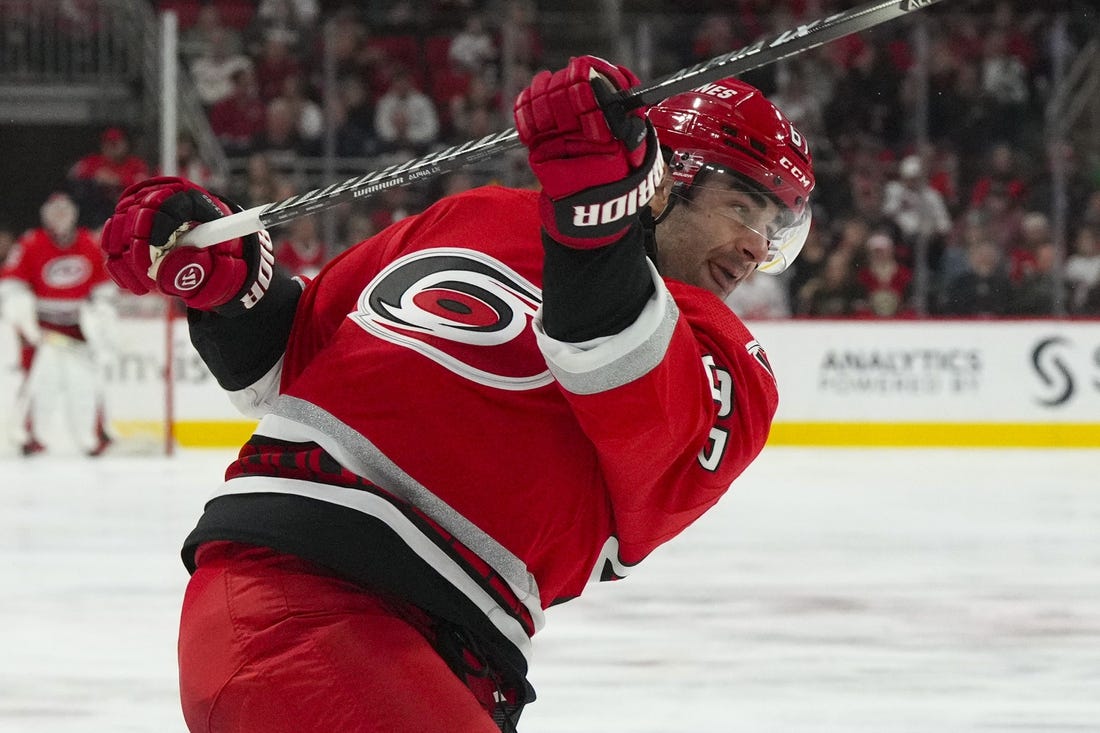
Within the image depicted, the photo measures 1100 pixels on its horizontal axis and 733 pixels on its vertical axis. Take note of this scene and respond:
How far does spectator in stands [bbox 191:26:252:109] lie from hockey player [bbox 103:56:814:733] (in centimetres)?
785

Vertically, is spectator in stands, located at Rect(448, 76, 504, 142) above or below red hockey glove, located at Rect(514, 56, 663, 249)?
below

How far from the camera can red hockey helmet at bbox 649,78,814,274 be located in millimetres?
1477

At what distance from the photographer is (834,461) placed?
Answer: 22.9 feet

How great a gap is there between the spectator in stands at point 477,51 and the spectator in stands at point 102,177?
1.91m

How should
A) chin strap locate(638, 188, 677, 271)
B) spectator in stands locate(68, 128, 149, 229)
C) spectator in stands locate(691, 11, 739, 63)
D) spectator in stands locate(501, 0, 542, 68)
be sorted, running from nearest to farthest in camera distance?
chin strap locate(638, 188, 677, 271) → spectator in stands locate(68, 128, 149, 229) → spectator in stands locate(501, 0, 542, 68) → spectator in stands locate(691, 11, 739, 63)

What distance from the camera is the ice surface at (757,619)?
264cm

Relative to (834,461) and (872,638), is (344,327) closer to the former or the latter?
(872,638)

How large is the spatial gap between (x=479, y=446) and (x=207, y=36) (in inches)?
326

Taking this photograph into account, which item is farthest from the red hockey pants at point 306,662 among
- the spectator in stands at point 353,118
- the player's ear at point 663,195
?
the spectator in stands at point 353,118

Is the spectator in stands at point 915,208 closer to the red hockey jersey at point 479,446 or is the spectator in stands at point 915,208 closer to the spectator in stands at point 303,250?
the spectator in stands at point 303,250

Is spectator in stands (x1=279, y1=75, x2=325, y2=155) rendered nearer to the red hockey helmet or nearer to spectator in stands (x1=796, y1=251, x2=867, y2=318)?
spectator in stands (x1=796, y1=251, x2=867, y2=318)

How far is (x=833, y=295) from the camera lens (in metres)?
7.92

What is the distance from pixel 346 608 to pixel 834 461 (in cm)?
593

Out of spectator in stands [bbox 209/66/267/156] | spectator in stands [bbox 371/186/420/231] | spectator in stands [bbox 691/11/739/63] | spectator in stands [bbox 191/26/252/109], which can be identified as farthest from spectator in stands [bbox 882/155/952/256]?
spectator in stands [bbox 191/26/252/109]
